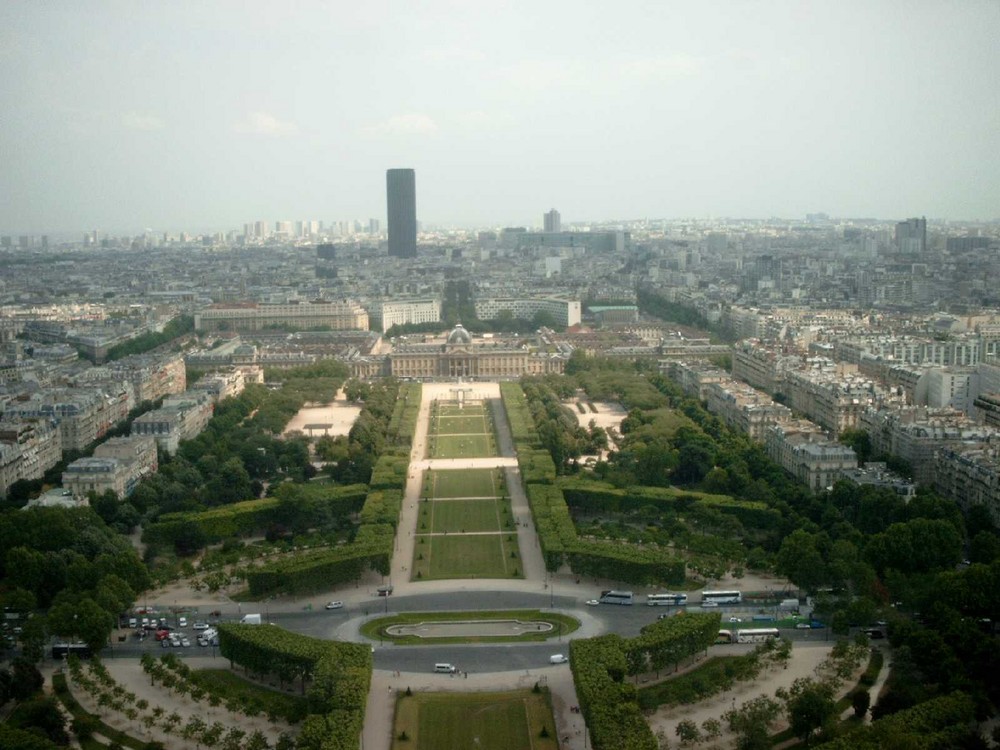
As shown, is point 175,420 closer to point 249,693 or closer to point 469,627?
point 469,627

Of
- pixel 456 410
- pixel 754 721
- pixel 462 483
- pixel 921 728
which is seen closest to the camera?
pixel 921 728

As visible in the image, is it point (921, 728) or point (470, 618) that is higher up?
point (921, 728)

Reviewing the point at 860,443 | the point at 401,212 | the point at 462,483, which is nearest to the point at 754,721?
the point at 462,483

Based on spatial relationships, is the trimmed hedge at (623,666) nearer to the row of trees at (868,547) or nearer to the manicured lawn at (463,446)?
the row of trees at (868,547)

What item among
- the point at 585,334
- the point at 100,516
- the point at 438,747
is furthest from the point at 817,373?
the point at 438,747

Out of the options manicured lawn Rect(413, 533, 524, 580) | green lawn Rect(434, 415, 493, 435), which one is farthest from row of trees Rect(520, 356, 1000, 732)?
green lawn Rect(434, 415, 493, 435)

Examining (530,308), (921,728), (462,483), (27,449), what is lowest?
(921,728)

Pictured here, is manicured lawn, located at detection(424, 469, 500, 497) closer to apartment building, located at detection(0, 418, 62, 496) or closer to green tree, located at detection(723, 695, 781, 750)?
apartment building, located at detection(0, 418, 62, 496)

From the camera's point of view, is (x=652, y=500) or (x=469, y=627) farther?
(x=652, y=500)
